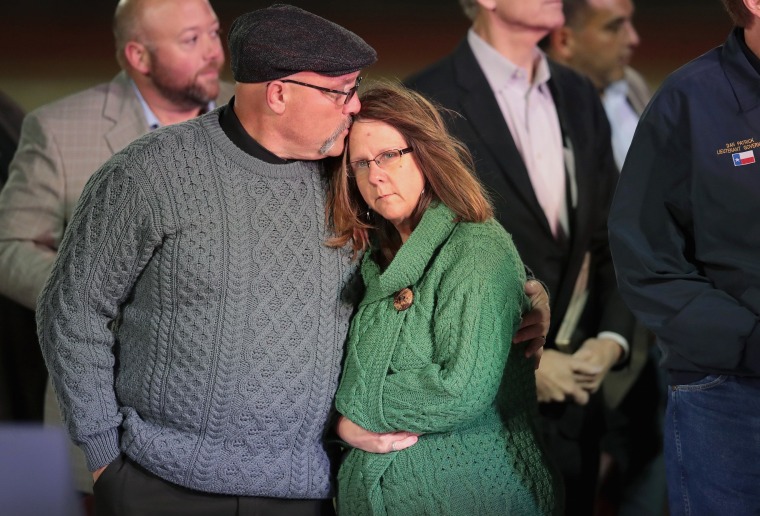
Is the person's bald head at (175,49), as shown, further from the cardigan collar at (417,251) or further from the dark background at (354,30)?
the cardigan collar at (417,251)

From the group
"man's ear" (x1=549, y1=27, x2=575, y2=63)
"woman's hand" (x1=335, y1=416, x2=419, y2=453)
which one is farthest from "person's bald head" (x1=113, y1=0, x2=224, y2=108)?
"woman's hand" (x1=335, y1=416, x2=419, y2=453)

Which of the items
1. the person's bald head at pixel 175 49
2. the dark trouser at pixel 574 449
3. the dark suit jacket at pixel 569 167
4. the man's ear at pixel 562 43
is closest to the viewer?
the dark suit jacket at pixel 569 167

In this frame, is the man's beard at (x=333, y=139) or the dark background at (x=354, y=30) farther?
the dark background at (x=354, y=30)

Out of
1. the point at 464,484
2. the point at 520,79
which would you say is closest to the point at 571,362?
the point at 520,79

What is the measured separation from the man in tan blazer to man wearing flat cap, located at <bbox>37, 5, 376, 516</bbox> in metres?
0.98

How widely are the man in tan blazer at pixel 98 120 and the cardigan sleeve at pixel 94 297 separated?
3.15 feet

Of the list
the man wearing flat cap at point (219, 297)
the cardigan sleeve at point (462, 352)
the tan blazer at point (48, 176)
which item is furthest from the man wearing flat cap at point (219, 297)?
the tan blazer at point (48, 176)

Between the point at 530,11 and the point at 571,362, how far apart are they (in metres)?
1.17

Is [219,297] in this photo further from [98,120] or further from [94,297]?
[98,120]

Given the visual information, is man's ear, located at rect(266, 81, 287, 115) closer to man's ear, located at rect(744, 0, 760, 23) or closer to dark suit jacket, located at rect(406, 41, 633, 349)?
dark suit jacket, located at rect(406, 41, 633, 349)

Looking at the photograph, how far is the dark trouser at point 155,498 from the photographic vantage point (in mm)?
2574

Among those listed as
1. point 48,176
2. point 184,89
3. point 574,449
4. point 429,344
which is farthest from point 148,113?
point 574,449

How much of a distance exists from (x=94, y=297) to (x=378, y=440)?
740mm

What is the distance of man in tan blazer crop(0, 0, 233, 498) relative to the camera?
353cm
